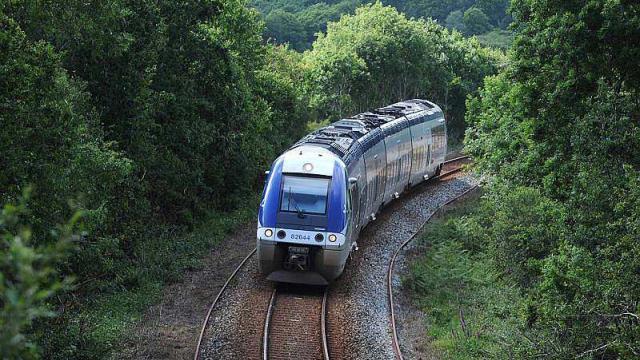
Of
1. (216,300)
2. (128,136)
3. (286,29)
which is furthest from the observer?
(286,29)

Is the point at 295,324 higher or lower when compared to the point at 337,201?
lower

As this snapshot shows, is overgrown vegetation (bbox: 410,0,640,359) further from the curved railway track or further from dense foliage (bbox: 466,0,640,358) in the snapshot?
the curved railway track

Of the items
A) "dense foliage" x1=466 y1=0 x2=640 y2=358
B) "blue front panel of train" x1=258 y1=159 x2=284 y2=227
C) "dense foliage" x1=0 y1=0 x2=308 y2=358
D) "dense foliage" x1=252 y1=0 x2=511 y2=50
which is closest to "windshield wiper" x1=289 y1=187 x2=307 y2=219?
"blue front panel of train" x1=258 y1=159 x2=284 y2=227

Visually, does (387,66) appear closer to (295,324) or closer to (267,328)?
(295,324)

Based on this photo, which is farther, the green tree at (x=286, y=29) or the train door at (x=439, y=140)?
the green tree at (x=286, y=29)

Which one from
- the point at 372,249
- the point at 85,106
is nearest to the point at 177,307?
the point at 85,106

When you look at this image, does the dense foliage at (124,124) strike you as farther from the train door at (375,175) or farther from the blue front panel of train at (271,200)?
the train door at (375,175)

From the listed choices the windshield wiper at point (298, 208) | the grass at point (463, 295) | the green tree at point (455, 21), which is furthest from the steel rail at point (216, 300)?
the green tree at point (455, 21)

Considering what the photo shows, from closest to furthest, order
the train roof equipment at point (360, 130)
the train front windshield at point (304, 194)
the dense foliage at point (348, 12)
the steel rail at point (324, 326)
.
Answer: the steel rail at point (324, 326) < the train front windshield at point (304, 194) < the train roof equipment at point (360, 130) < the dense foliage at point (348, 12)

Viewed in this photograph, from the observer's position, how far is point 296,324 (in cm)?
1752

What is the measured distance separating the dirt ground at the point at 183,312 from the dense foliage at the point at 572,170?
24.5 ft

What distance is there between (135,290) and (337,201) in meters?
5.95

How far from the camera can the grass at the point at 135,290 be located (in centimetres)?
1484

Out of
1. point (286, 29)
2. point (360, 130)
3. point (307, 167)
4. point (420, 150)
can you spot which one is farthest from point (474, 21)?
point (307, 167)
